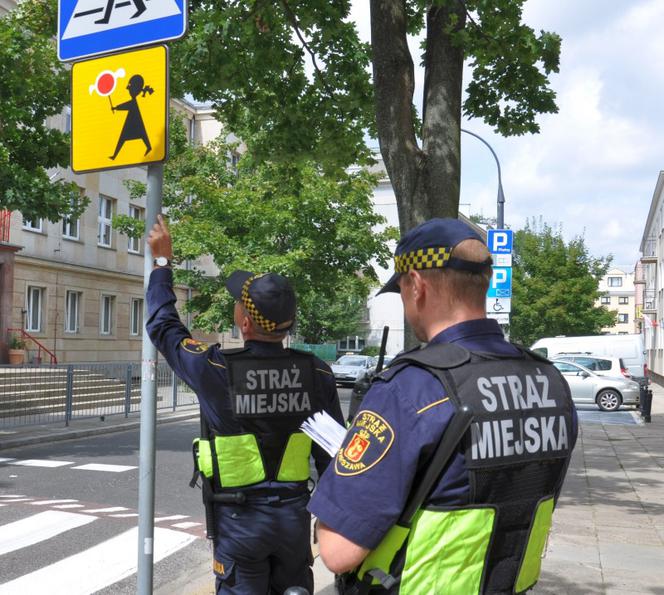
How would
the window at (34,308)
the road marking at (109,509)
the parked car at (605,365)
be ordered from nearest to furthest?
the road marking at (109,509) → the parked car at (605,365) → the window at (34,308)

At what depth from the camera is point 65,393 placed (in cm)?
1688

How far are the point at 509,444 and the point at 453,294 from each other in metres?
0.37

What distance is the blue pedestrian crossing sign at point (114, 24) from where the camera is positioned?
318cm

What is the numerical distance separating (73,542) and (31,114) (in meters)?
9.33

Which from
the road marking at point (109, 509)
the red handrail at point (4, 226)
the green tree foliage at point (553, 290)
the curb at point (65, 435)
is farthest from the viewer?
the green tree foliage at point (553, 290)

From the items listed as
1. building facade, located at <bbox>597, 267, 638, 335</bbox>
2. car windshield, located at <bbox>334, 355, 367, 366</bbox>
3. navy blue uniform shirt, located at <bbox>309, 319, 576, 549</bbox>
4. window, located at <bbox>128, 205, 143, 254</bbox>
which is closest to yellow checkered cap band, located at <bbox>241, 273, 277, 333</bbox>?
navy blue uniform shirt, located at <bbox>309, 319, 576, 549</bbox>

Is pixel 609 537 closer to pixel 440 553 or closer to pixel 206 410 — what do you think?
pixel 206 410

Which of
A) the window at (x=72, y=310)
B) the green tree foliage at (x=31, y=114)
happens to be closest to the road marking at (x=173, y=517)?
the green tree foliage at (x=31, y=114)

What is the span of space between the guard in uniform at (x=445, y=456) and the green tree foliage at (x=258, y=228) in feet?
76.9

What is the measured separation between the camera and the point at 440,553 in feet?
5.91

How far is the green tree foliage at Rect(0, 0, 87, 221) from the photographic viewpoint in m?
12.9

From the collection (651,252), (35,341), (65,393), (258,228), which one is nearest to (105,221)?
(35,341)

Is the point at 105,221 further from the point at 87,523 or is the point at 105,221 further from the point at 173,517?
the point at 87,523

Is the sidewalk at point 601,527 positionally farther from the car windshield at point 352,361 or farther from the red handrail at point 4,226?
the car windshield at point 352,361
